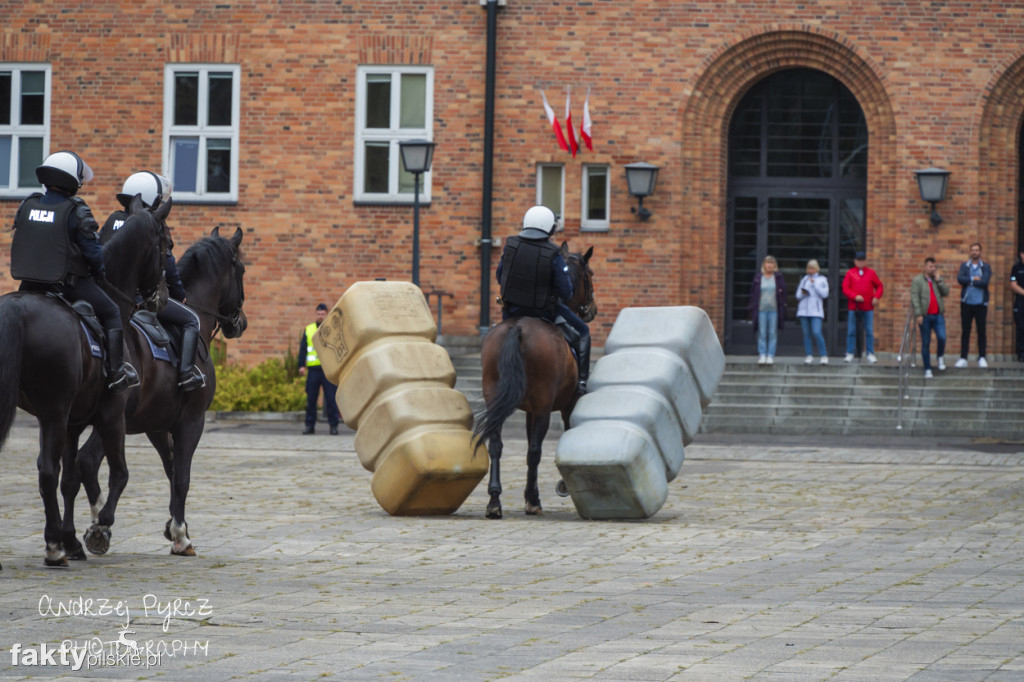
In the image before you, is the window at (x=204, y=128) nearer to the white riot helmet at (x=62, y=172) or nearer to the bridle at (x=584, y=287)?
the bridle at (x=584, y=287)

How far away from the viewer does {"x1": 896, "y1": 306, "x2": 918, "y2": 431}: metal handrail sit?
2189 cm

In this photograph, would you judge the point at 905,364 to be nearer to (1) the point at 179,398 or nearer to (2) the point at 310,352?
(2) the point at 310,352

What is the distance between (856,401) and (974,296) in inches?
127

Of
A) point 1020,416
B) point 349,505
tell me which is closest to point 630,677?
point 349,505

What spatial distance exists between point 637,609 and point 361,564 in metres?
2.25

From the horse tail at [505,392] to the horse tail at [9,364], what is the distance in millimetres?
4266

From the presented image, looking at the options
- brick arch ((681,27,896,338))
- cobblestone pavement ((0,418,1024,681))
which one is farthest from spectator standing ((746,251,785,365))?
cobblestone pavement ((0,418,1024,681))

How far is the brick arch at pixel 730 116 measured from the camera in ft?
85.3

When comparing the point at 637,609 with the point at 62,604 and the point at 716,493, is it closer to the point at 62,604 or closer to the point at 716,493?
the point at 62,604

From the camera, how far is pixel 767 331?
79.3 feet

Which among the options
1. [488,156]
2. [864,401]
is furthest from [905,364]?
[488,156]

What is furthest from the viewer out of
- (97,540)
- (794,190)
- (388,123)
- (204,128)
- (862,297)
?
(794,190)

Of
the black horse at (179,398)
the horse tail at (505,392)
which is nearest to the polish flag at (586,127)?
the horse tail at (505,392)

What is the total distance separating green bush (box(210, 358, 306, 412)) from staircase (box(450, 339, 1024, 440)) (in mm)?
2671
